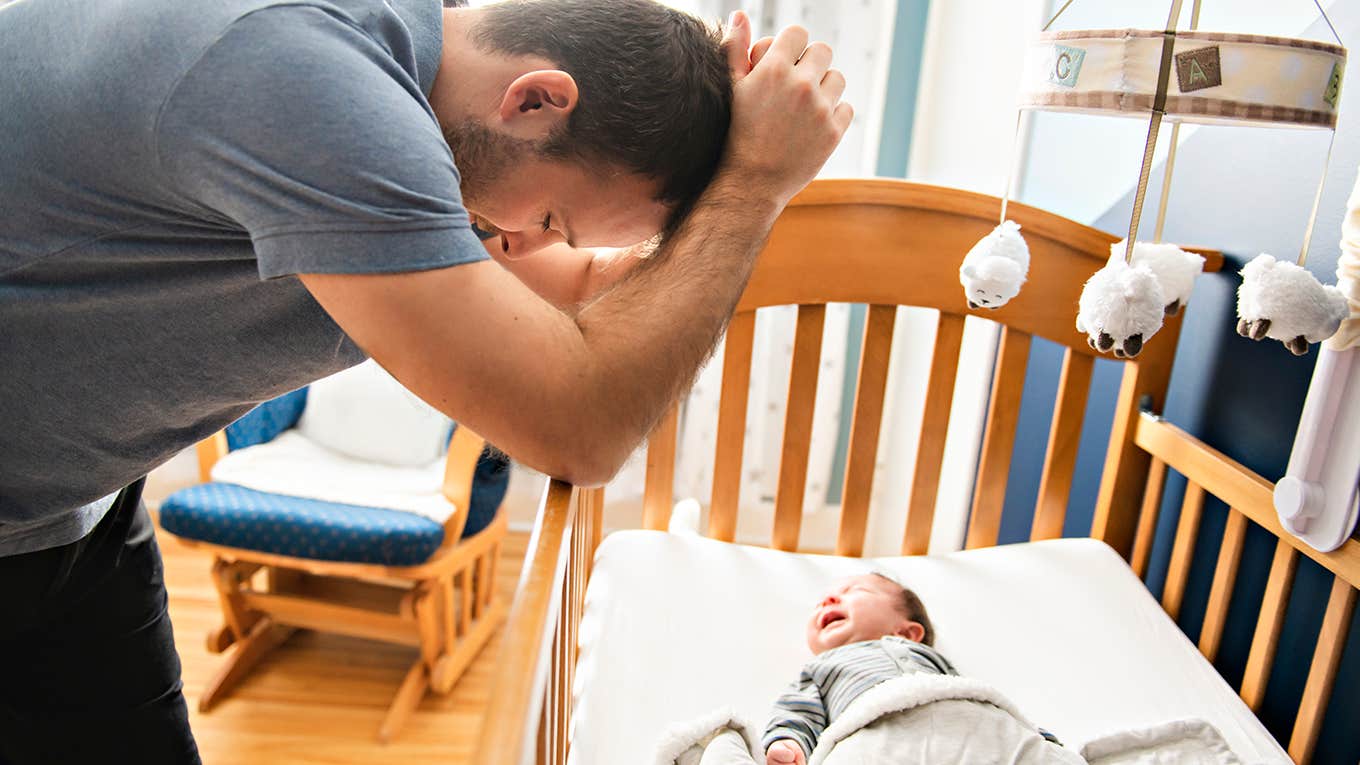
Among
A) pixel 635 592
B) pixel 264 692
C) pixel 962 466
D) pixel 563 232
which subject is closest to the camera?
pixel 563 232

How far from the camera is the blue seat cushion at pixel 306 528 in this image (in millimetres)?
1886

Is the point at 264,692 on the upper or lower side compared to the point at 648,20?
lower

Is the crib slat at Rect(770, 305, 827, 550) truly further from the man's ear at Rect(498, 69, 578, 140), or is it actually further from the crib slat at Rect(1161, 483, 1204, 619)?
the man's ear at Rect(498, 69, 578, 140)

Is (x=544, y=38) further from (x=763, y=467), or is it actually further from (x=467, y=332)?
(x=763, y=467)

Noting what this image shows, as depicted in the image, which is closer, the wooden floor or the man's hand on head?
the man's hand on head

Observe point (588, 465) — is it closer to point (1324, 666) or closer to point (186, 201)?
point (186, 201)

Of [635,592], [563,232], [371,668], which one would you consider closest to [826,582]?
[635,592]

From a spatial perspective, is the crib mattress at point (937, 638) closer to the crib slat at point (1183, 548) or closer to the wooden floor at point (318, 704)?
the crib slat at point (1183, 548)

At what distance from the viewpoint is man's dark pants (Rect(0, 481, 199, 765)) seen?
965mm

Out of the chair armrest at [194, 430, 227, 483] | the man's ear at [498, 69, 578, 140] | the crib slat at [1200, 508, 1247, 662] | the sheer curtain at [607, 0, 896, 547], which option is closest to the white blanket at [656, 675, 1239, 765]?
the crib slat at [1200, 508, 1247, 662]

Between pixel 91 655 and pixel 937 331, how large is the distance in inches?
49.3

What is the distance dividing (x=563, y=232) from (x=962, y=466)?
5.85 feet

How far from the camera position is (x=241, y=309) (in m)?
0.74

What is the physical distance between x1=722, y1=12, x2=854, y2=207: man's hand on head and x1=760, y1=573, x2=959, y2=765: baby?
0.66 metres
